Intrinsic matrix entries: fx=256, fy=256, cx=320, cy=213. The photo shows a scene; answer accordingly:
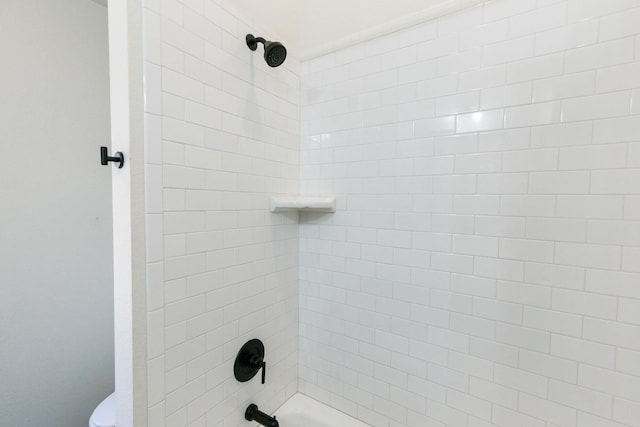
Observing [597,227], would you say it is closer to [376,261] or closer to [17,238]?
[376,261]

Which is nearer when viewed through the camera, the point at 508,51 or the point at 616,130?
the point at 616,130

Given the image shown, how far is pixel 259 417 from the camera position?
1132 millimetres

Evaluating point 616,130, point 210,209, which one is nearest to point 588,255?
point 616,130

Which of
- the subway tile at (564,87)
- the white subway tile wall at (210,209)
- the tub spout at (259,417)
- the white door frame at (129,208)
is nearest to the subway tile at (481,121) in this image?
the subway tile at (564,87)

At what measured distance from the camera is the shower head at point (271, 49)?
0.99 metres

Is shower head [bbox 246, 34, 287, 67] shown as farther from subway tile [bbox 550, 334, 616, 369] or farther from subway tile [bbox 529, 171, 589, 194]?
subway tile [bbox 550, 334, 616, 369]

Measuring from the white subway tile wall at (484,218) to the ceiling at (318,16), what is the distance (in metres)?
0.10

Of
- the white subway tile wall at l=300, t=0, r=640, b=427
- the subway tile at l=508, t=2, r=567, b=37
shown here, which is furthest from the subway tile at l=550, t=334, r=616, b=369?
the subway tile at l=508, t=2, r=567, b=37

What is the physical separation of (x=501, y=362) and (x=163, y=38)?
1.62 metres

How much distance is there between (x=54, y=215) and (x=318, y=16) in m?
1.73

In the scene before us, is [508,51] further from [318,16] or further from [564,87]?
[318,16]

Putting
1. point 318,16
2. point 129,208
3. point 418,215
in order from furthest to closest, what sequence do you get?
point 318,16 → point 418,215 → point 129,208

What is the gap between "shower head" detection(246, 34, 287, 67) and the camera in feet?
3.26

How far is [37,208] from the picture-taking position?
130cm
